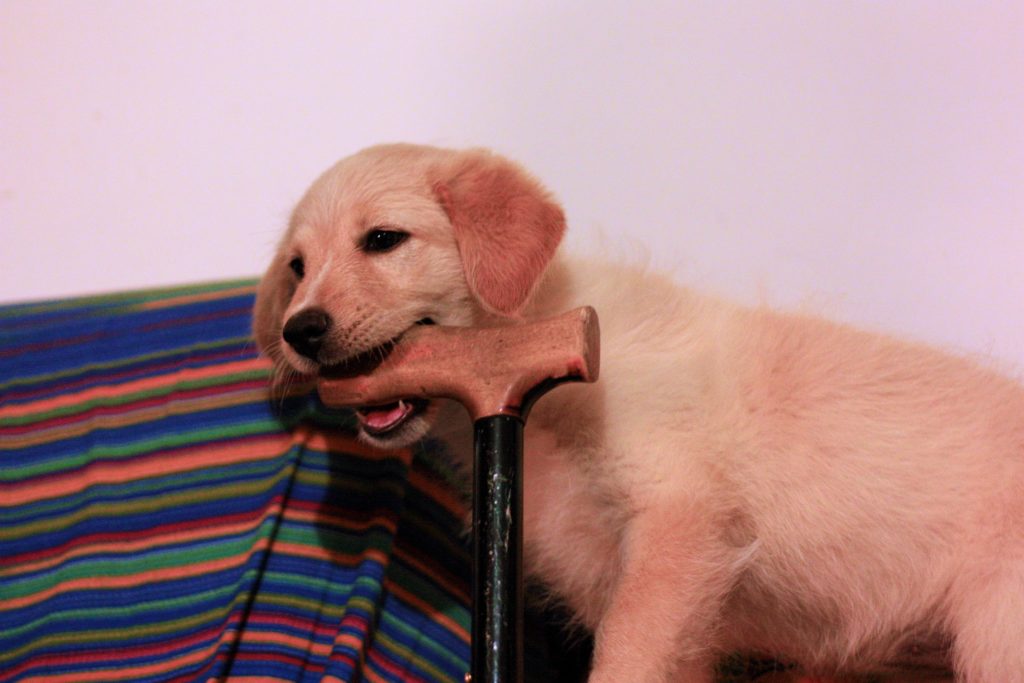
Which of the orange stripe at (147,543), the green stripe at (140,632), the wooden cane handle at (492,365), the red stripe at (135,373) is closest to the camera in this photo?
the wooden cane handle at (492,365)

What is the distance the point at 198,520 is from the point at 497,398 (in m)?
1.00

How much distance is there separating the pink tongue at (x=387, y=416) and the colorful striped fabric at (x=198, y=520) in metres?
0.42

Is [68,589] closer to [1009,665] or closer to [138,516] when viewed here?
[138,516]

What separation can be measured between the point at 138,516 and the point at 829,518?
1.55 m

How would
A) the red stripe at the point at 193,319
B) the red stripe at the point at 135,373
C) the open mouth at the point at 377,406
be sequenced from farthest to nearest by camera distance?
1. the red stripe at the point at 193,319
2. the red stripe at the point at 135,373
3. the open mouth at the point at 377,406

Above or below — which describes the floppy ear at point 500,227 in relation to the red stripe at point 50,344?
above

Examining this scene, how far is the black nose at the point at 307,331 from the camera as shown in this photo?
5.47 ft

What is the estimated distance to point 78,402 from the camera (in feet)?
7.30

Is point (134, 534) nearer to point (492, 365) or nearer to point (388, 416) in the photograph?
point (388, 416)

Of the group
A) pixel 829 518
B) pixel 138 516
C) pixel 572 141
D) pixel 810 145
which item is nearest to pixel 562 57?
pixel 572 141

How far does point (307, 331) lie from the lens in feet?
5.47

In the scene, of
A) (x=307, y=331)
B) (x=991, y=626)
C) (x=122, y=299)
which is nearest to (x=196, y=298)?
(x=122, y=299)

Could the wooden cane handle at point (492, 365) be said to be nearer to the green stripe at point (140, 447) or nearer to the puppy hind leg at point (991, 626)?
the green stripe at point (140, 447)

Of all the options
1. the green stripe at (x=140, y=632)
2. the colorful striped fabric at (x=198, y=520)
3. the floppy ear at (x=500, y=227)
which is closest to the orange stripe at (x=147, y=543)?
the colorful striped fabric at (x=198, y=520)
